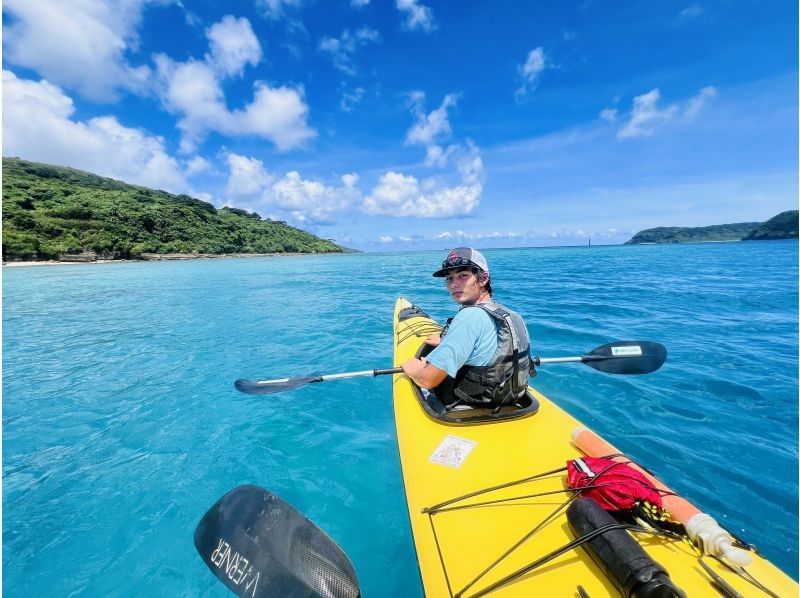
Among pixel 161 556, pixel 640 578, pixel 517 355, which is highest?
pixel 517 355

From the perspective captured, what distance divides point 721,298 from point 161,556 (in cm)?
1982

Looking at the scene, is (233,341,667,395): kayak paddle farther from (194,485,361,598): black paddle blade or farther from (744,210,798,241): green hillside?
(744,210,798,241): green hillside

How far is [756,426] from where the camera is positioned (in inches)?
197

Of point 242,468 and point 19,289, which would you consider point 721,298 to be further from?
point 19,289

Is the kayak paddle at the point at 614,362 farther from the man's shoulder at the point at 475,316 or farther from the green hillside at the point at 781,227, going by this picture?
the green hillside at the point at 781,227

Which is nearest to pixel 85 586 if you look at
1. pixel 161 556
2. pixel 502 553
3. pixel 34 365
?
pixel 161 556

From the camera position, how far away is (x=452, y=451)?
10.8 ft

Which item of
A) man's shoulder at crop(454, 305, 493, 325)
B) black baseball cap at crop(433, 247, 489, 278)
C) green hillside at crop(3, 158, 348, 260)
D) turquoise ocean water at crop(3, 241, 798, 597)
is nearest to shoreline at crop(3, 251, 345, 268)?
green hillside at crop(3, 158, 348, 260)

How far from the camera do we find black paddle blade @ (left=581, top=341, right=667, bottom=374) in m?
5.45

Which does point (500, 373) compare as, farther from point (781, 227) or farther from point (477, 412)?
point (781, 227)

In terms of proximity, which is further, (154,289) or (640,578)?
(154,289)

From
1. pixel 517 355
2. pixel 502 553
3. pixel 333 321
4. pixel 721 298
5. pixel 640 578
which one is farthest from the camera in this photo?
pixel 721 298

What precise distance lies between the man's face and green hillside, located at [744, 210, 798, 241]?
6282 inches

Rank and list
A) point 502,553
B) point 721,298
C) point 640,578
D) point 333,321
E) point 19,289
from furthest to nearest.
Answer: point 19,289 → point 721,298 → point 333,321 → point 502,553 → point 640,578
